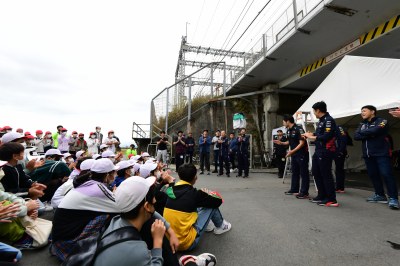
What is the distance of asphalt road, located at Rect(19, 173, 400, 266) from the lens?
2574 mm

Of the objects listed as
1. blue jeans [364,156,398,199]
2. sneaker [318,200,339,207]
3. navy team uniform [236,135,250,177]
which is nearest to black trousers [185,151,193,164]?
navy team uniform [236,135,250,177]

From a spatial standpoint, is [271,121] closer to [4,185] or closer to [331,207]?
[331,207]

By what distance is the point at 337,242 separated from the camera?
9.61 ft

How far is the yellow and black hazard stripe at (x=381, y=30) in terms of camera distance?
6.92m

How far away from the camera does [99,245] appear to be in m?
1.46

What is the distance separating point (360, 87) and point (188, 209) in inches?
219

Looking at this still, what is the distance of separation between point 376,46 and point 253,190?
6623 millimetres

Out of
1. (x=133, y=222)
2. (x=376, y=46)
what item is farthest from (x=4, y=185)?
(x=376, y=46)

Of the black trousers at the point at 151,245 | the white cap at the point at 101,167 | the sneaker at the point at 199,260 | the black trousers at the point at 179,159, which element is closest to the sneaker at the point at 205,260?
the sneaker at the point at 199,260

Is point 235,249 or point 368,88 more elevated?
point 368,88

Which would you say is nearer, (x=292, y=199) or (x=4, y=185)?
(x=4, y=185)

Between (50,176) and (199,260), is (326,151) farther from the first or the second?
(50,176)

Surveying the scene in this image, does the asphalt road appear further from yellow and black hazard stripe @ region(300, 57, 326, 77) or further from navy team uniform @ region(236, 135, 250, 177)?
yellow and black hazard stripe @ region(300, 57, 326, 77)

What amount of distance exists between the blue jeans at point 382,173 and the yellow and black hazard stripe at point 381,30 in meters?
4.80
